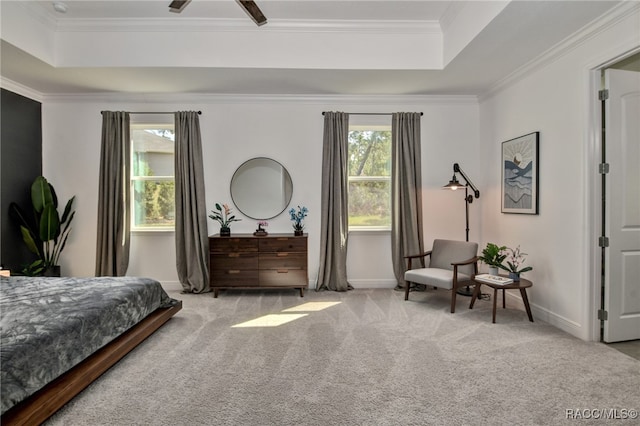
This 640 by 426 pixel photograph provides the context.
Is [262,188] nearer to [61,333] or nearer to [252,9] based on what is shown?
[252,9]

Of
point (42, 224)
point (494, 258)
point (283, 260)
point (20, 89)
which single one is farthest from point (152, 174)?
point (494, 258)

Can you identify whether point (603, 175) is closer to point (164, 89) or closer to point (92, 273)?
point (164, 89)

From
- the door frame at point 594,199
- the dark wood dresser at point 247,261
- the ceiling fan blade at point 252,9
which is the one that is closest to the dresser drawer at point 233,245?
the dark wood dresser at point 247,261

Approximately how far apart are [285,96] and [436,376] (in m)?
4.08

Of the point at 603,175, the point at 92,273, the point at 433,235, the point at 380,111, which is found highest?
the point at 380,111

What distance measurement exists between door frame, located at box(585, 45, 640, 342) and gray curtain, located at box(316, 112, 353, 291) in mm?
2766

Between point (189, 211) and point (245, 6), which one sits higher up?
point (245, 6)

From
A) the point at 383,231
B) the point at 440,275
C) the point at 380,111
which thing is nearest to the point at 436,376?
the point at 440,275

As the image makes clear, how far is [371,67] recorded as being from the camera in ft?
13.0

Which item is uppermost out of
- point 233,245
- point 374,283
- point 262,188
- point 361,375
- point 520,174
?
point 520,174

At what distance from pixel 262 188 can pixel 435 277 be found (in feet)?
8.93

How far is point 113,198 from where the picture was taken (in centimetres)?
472

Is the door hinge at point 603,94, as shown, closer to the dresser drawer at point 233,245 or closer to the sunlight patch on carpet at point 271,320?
the sunlight patch on carpet at point 271,320

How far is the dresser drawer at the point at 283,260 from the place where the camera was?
4.49 m
